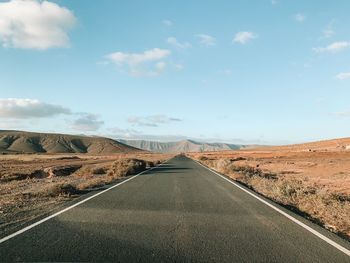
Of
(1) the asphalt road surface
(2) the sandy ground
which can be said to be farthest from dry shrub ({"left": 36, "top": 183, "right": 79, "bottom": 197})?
(2) the sandy ground

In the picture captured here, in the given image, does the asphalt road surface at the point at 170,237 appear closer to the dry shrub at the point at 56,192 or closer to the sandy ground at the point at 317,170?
the dry shrub at the point at 56,192

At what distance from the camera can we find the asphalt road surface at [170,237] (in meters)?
6.57

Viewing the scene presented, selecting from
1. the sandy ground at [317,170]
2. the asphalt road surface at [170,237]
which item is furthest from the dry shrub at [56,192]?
the sandy ground at [317,170]

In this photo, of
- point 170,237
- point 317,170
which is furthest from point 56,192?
point 317,170

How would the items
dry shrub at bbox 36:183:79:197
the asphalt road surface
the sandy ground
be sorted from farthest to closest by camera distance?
the sandy ground < dry shrub at bbox 36:183:79:197 < the asphalt road surface

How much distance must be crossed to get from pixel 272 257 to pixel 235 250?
65cm

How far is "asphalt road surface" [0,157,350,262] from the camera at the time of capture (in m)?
6.57

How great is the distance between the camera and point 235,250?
7.01m

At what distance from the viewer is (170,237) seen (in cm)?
797

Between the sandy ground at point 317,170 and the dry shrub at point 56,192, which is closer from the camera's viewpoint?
the dry shrub at point 56,192

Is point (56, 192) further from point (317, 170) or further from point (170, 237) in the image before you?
point (317, 170)

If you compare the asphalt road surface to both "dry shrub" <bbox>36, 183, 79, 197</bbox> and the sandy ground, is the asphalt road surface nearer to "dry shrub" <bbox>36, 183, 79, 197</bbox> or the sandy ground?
"dry shrub" <bbox>36, 183, 79, 197</bbox>

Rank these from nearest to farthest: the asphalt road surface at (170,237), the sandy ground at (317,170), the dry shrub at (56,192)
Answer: the asphalt road surface at (170,237) < the dry shrub at (56,192) < the sandy ground at (317,170)

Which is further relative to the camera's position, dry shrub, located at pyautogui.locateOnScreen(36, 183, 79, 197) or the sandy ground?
the sandy ground
